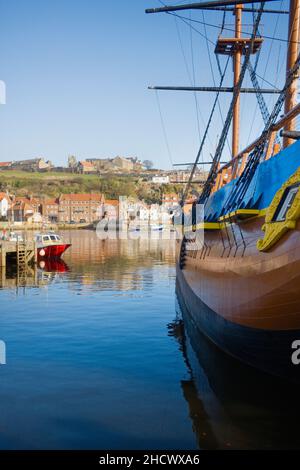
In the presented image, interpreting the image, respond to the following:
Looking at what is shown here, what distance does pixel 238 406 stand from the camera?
742 cm

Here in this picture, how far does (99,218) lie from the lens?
464 feet

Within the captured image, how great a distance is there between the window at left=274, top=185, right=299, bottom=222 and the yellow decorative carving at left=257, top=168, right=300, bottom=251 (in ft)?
0.24

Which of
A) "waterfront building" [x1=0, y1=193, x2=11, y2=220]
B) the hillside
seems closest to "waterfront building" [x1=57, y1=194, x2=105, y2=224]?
"waterfront building" [x1=0, y1=193, x2=11, y2=220]

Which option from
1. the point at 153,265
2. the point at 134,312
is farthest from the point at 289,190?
the point at 153,265

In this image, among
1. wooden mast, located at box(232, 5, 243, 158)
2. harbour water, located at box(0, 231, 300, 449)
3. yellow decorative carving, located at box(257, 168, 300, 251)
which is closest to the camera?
yellow decorative carving, located at box(257, 168, 300, 251)

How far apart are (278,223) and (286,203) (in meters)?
0.31

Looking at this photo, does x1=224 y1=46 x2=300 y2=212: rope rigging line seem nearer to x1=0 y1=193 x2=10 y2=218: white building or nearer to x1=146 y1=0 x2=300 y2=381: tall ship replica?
x1=146 y1=0 x2=300 y2=381: tall ship replica

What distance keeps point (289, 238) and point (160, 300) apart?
43.5 feet

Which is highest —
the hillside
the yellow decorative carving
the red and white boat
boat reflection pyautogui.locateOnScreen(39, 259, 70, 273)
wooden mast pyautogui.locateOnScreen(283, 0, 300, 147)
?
the hillside

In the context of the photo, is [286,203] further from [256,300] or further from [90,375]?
[90,375]

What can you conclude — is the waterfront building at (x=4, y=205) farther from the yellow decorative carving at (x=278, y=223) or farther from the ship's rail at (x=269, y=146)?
the yellow decorative carving at (x=278, y=223)

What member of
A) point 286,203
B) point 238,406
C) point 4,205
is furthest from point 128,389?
point 4,205

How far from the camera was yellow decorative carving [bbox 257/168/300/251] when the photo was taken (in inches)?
236
